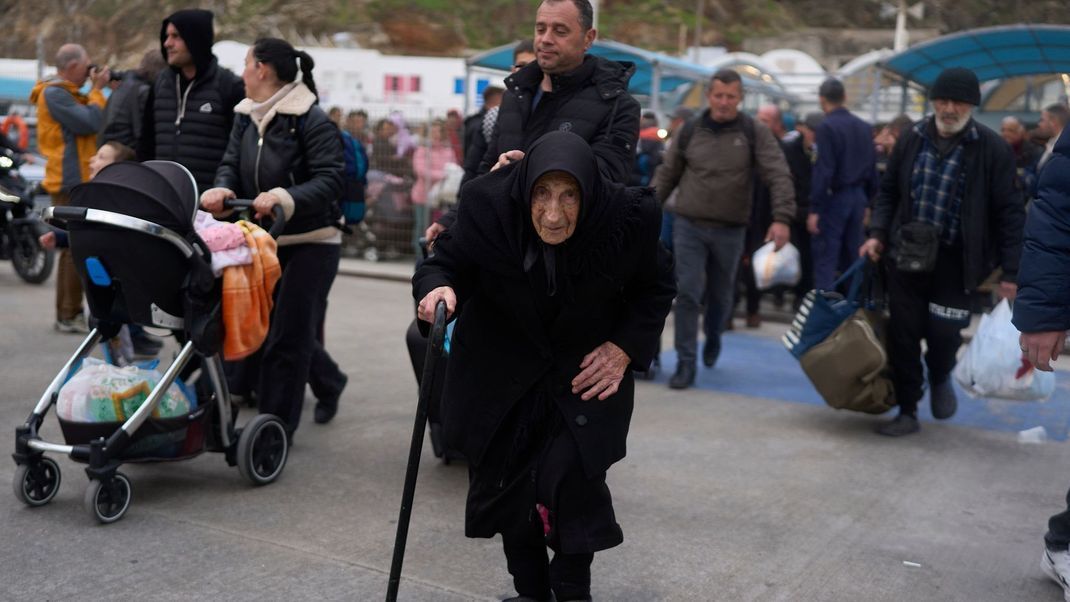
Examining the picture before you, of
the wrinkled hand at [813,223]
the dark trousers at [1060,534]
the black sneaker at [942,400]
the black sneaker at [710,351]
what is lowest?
the black sneaker at [710,351]

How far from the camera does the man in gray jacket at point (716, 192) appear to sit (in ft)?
25.3

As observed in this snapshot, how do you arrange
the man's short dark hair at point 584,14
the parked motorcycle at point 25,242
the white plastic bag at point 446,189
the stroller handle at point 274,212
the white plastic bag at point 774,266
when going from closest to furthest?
the man's short dark hair at point 584,14 < the stroller handle at point 274,212 < the white plastic bag at point 774,266 < the parked motorcycle at point 25,242 < the white plastic bag at point 446,189

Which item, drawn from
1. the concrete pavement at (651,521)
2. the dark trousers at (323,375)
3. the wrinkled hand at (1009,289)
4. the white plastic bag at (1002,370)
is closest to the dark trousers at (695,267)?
the concrete pavement at (651,521)

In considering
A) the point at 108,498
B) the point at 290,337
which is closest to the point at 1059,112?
the point at 290,337

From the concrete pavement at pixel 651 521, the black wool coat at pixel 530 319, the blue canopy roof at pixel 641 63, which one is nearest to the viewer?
the black wool coat at pixel 530 319

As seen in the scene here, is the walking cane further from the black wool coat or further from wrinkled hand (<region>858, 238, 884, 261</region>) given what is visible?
wrinkled hand (<region>858, 238, 884, 261</region>)

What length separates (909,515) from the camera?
5184 mm

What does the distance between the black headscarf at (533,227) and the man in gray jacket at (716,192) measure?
4.34m

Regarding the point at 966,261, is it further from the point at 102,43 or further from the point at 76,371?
the point at 102,43

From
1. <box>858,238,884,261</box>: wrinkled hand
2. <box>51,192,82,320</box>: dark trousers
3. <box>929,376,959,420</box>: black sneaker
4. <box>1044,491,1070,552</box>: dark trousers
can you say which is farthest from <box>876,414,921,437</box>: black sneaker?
<box>51,192,82,320</box>: dark trousers

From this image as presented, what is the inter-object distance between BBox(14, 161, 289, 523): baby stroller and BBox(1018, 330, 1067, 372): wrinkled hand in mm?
3042

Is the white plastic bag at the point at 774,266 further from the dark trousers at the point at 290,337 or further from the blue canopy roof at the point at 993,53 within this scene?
the dark trousers at the point at 290,337

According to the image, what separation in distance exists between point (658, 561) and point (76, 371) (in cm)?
249

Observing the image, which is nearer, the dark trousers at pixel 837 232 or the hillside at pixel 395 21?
the dark trousers at pixel 837 232
